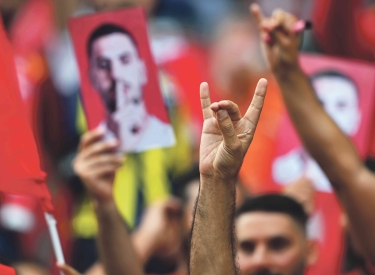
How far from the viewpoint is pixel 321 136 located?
2.87 meters

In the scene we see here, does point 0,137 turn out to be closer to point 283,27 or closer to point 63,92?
point 283,27

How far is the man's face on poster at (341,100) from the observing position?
3498 millimetres

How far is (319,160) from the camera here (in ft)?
9.37

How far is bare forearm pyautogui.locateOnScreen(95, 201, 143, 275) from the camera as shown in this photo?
2.96m

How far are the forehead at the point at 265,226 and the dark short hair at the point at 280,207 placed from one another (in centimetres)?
2

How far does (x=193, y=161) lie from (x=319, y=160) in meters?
1.31

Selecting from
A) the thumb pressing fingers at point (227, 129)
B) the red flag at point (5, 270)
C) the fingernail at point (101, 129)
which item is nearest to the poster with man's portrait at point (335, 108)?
the fingernail at point (101, 129)

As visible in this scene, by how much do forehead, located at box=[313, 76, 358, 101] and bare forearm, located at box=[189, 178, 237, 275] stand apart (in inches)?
60.3

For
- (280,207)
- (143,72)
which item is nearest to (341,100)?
(280,207)

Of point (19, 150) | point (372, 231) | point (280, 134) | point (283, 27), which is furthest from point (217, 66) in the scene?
point (19, 150)

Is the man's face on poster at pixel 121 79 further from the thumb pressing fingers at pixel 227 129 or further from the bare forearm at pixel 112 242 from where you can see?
the thumb pressing fingers at pixel 227 129

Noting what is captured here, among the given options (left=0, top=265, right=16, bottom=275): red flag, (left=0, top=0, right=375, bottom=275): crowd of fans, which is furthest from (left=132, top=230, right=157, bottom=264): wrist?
(left=0, top=265, right=16, bottom=275): red flag

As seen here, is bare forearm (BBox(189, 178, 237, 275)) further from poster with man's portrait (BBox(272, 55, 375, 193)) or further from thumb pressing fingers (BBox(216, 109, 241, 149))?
poster with man's portrait (BBox(272, 55, 375, 193))

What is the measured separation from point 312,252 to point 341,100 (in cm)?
62
